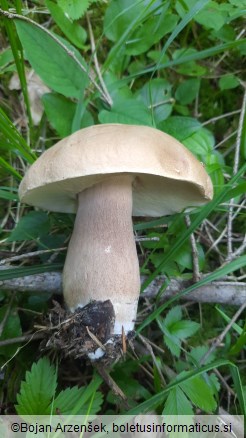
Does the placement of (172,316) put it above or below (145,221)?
below

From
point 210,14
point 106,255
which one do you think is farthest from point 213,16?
point 106,255

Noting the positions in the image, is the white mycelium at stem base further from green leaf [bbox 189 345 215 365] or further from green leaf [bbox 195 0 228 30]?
green leaf [bbox 195 0 228 30]

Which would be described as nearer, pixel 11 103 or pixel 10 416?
pixel 10 416

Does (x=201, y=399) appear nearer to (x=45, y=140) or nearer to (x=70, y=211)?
(x=70, y=211)

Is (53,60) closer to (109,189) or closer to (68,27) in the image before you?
(68,27)

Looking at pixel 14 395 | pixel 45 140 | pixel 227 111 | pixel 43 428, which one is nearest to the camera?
pixel 43 428

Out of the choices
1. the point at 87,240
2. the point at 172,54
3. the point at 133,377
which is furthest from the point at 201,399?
the point at 172,54

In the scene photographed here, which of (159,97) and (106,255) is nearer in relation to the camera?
(106,255)

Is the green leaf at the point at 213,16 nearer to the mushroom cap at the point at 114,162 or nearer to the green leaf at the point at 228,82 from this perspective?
the green leaf at the point at 228,82
